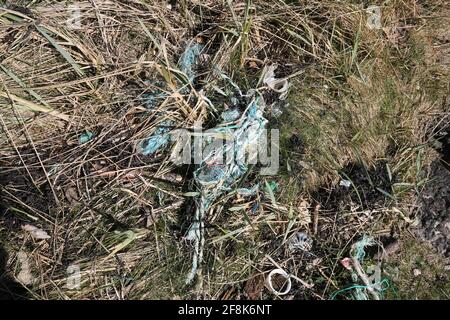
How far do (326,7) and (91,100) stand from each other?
3.87 feet

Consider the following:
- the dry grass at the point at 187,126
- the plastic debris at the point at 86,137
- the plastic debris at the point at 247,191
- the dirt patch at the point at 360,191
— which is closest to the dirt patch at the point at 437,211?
the dry grass at the point at 187,126

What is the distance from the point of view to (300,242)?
2.04m

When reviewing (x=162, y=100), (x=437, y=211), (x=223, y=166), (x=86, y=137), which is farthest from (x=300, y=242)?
(x=86, y=137)

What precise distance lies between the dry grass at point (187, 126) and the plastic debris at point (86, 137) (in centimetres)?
2

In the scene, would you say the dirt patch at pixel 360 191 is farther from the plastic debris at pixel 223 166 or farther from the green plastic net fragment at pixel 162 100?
the green plastic net fragment at pixel 162 100

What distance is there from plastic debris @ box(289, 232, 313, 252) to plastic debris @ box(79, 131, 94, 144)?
100 cm

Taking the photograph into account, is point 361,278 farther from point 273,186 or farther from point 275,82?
point 275,82

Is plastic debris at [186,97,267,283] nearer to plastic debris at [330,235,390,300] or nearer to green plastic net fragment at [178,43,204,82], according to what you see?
green plastic net fragment at [178,43,204,82]

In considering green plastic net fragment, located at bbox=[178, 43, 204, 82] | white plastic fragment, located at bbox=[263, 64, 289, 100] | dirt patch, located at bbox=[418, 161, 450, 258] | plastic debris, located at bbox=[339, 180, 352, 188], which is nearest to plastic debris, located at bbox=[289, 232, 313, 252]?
plastic debris, located at bbox=[339, 180, 352, 188]

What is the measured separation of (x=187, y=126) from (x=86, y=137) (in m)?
0.46

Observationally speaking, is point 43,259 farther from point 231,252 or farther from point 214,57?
point 214,57

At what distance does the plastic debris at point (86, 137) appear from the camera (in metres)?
2.18

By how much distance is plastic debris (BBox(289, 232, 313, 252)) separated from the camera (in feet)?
6.68

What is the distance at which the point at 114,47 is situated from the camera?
2.28m
